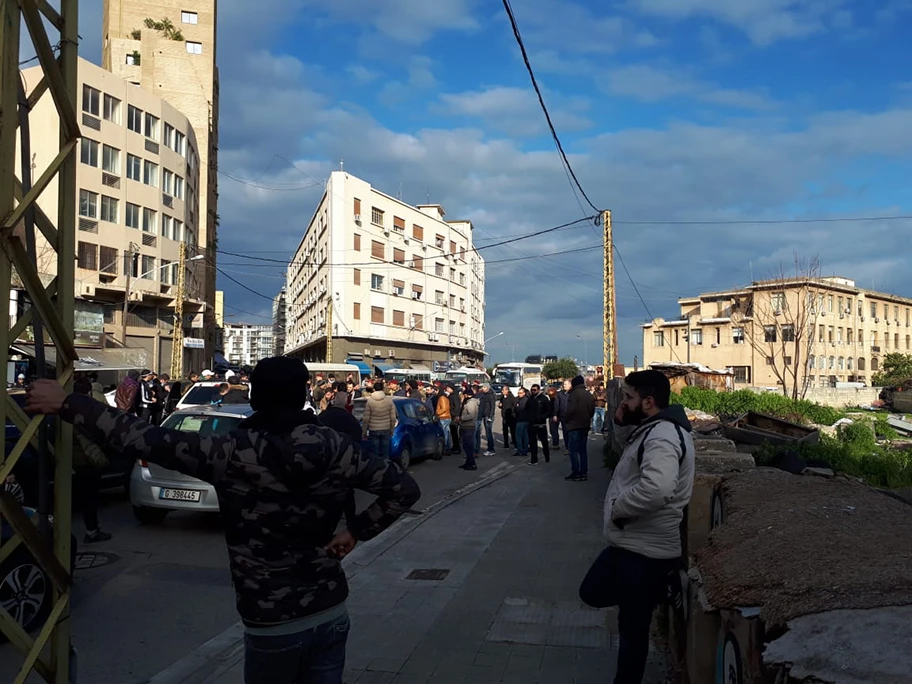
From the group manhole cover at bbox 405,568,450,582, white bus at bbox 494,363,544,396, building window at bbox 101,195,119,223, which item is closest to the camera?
manhole cover at bbox 405,568,450,582

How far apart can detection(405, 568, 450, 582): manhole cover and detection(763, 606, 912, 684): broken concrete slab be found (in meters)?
4.96

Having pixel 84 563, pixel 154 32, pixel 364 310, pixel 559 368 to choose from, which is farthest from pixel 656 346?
pixel 84 563

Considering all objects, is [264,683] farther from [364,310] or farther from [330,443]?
[364,310]

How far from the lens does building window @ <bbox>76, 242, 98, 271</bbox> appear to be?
39.9 meters

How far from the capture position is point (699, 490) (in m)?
5.09

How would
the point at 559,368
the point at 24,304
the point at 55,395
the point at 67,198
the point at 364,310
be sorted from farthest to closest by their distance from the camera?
the point at 559,368
the point at 364,310
the point at 24,304
the point at 67,198
the point at 55,395

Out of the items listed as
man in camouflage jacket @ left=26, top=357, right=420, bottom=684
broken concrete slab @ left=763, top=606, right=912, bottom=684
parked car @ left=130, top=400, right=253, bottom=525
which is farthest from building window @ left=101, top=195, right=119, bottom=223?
broken concrete slab @ left=763, top=606, right=912, bottom=684

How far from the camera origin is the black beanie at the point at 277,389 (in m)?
2.64

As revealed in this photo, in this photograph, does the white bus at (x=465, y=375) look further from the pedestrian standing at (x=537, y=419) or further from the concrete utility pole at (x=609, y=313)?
the pedestrian standing at (x=537, y=419)

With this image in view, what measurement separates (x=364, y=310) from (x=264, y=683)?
182ft

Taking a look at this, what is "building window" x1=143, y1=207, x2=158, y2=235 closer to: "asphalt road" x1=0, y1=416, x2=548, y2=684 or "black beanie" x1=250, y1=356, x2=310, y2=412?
"asphalt road" x1=0, y1=416, x2=548, y2=684

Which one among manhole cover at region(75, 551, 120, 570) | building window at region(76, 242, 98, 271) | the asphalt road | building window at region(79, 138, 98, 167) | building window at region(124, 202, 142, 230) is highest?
building window at region(79, 138, 98, 167)

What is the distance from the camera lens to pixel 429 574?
7082mm

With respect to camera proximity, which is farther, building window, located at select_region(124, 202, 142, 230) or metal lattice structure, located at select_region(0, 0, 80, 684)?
building window, located at select_region(124, 202, 142, 230)
